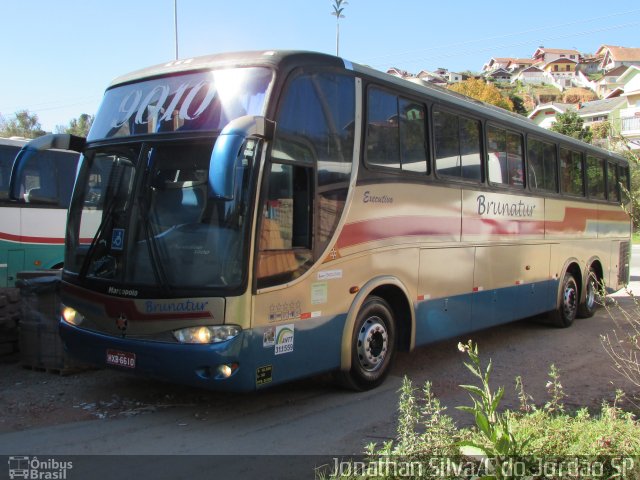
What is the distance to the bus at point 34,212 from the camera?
39.4ft

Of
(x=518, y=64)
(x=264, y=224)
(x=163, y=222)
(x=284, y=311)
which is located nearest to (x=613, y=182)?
(x=284, y=311)

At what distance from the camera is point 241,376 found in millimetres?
5176

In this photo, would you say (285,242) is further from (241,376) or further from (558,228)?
(558,228)

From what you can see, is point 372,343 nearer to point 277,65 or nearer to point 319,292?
point 319,292

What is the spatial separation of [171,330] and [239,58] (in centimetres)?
261

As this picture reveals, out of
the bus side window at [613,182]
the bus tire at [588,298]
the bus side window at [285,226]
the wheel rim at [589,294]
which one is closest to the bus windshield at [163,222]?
the bus side window at [285,226]

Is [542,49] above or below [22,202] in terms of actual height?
above

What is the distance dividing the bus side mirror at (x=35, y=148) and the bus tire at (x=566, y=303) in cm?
871

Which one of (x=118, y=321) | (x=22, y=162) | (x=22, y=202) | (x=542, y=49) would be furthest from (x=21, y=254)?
(x=542, y=49)

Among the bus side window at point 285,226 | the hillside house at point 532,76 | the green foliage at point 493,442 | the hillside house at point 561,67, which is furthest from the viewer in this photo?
the hillside house at point 561,67

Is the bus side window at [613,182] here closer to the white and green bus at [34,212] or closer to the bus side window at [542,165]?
the bus side window at [542,165]

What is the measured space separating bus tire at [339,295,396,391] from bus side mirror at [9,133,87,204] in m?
3.52

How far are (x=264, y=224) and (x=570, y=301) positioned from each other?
329 inches

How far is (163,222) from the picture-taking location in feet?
18.0
